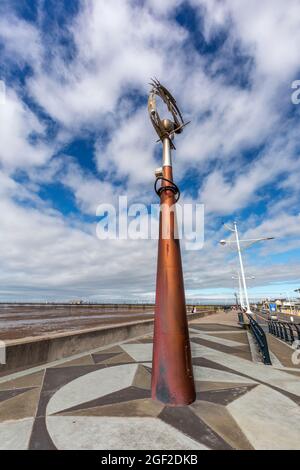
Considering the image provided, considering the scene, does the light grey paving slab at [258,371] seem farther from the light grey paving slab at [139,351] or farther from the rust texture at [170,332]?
the rust texture at [170,332]

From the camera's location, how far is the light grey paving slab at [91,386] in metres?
3.77

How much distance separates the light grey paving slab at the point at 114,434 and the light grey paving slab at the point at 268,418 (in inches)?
27.9

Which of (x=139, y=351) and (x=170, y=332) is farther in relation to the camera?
(x=139, y=351)

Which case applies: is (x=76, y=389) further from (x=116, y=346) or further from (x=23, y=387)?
(x=116, y=346)

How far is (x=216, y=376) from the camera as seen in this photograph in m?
5.15

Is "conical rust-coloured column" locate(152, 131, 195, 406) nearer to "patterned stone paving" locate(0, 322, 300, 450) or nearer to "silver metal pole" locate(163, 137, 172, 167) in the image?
"patterned stone paving" locate(0, 322, 300, 450)

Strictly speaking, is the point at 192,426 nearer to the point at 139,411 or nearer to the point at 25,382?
the point at 139,411

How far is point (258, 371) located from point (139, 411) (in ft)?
10.9

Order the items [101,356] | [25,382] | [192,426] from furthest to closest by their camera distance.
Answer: [101,356] → [25,382] → [192,426]

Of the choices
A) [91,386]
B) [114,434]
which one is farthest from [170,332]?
[91,386]

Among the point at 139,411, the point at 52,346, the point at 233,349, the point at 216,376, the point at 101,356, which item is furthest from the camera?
the point at 233,349

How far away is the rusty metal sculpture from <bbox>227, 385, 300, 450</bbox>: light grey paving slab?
0.76 metres

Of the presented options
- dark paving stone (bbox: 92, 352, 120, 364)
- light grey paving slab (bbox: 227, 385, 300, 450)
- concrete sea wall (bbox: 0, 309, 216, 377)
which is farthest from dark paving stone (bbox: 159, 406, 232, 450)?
concrete sea wall (bbox: 0, 309, 216, 377)

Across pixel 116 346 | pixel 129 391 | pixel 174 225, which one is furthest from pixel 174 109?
pixel 116 346
